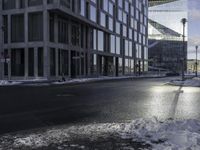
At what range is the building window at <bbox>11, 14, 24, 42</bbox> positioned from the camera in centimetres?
5738

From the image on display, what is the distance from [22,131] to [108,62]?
77.2m

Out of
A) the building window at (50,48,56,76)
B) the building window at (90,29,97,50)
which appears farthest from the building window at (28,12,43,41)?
the building window at (90,29,97,50)

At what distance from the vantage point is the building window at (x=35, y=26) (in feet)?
183

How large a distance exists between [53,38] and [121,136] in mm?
49029

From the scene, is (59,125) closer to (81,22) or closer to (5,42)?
(5,42)

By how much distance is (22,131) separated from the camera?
32.0 ft

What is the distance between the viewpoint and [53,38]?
5688 cm

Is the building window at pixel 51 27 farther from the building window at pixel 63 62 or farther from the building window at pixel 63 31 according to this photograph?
the building window at pixel 63 62

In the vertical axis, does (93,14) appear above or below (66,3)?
above

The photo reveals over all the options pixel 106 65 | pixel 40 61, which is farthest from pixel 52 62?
pixel 106 65

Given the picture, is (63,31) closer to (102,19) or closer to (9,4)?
(9,4)

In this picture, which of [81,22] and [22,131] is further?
[81,22]

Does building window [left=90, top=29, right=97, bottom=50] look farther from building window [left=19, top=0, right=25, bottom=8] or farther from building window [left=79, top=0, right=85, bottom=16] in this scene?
building window [left=19, top=0, right=25, bottom=8]

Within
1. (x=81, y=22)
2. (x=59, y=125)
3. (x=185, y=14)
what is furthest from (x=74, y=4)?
(x=185, y=14)
